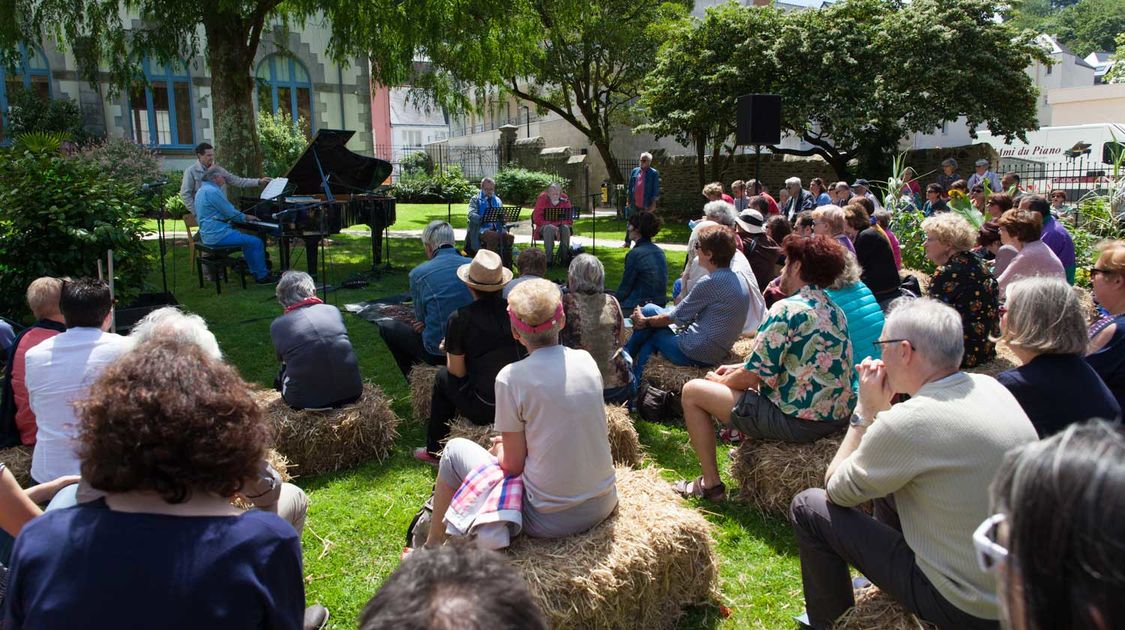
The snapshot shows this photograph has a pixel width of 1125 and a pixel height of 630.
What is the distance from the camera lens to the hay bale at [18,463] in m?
3.77

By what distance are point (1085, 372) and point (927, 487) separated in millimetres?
1063

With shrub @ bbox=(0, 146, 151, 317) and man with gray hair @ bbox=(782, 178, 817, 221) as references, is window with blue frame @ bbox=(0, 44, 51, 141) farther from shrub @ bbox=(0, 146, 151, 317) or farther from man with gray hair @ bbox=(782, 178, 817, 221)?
man with gray hair @ bbox=(782, 178, 817, 221)

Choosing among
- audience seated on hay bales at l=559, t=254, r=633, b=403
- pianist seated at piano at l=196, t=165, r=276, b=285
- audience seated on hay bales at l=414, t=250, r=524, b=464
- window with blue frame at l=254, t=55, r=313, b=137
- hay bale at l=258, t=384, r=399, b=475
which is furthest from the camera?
window with blue frame at l=254, t=55, r=313, b=137

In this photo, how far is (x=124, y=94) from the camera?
73.1 feet

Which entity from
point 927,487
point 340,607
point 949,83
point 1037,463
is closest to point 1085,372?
point 927,487

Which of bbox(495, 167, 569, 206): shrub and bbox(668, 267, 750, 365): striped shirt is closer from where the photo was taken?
bbox(668, 267, 750, 365): striped shirt

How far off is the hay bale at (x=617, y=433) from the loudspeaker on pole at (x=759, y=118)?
6392mm

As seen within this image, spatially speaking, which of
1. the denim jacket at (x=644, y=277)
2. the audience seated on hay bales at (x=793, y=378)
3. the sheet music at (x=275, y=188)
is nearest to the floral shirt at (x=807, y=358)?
the audience seated on hay bales at (x=793, y=378)

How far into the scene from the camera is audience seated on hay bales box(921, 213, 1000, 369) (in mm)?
5168

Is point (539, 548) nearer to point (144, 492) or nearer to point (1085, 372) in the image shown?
point (144, 492)

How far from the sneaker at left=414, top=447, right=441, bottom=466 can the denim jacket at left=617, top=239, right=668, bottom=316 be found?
266 centimetres

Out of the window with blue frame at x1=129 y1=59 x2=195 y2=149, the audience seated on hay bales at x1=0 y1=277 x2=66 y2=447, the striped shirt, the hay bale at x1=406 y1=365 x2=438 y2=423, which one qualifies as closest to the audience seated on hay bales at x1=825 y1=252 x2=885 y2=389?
the striped shirt

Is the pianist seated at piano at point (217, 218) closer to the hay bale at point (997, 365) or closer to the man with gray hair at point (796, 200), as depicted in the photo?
the man with gray hair at point (796, 200)

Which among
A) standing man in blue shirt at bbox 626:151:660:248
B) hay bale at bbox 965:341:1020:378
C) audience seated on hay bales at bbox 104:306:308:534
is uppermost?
standing man in blue shirt at bbox 626:151:660:248
